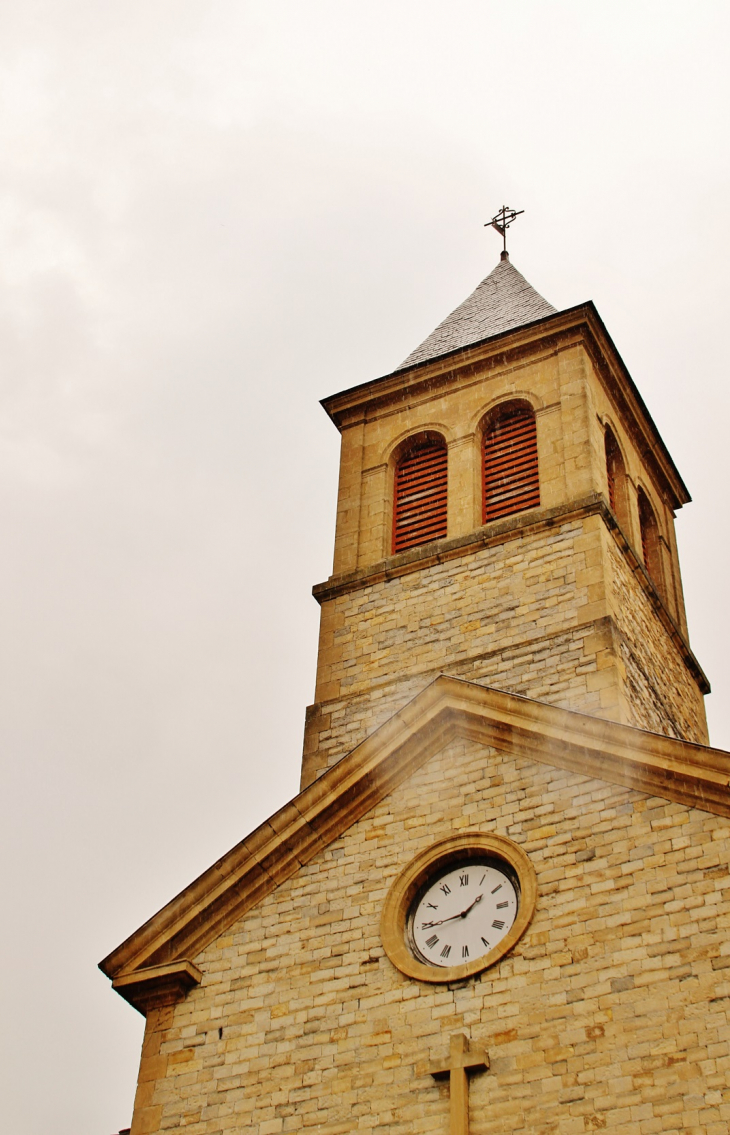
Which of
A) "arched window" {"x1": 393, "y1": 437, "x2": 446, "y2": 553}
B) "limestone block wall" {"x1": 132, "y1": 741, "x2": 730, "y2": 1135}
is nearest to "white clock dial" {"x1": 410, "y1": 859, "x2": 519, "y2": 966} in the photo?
"limestone block wall" {"x1": 132, "y1": 741, "x2": 730, "y2": 1135}

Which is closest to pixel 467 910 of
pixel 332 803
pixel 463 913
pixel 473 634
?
pixel 463 913

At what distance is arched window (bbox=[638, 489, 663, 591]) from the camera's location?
22.6 metres

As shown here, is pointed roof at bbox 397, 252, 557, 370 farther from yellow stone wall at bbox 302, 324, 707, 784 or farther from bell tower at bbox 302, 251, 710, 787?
yellow stone wall at bbox 302, 324, 707, 784

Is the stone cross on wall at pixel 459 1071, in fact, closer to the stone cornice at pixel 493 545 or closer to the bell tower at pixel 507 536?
the bell tower at pixel 507 536

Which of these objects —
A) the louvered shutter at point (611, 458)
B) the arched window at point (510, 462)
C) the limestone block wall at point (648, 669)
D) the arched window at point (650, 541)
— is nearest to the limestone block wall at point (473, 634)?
the limestone block wall at point (648, 669)

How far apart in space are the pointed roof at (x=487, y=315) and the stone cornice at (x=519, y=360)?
29cm

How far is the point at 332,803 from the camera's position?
622 inches

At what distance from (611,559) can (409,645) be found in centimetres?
269

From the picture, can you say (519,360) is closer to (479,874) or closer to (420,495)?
(420,495)

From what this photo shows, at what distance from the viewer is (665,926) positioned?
1322 centimetres

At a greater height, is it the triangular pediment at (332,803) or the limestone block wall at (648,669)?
the limestone block wall at (648,669)

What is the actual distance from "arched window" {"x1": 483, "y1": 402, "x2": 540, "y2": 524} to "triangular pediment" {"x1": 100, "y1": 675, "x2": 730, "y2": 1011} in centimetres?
512

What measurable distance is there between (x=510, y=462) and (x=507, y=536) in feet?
5.73

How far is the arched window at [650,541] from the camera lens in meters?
22.6
